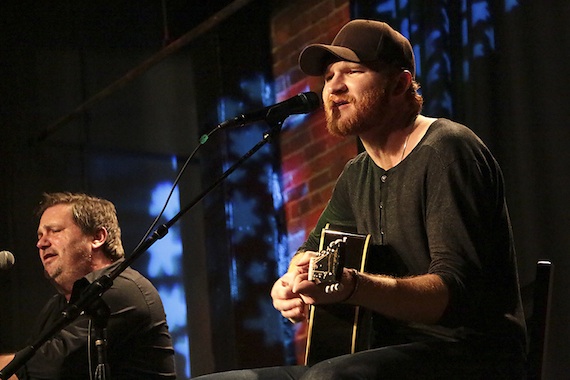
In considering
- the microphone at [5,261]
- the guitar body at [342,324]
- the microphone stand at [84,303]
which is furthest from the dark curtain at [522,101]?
the microphone at [5,261]

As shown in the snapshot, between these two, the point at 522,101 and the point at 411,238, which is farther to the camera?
the point at 522,101

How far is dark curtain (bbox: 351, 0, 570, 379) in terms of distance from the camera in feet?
11.2

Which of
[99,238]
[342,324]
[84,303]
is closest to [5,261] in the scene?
[84,303]

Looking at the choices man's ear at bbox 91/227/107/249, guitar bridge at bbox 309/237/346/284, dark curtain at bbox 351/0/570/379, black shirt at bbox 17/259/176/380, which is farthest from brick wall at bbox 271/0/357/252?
guitar bridge at bbox 309/237/346/284

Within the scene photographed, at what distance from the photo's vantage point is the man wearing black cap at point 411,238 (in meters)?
2.35

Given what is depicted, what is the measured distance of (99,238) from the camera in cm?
399

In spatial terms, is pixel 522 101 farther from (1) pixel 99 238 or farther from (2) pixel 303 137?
(1) pixel 99 238

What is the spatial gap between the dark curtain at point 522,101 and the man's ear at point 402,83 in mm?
927

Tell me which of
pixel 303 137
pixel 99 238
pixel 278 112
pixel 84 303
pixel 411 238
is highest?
pixel 303 137

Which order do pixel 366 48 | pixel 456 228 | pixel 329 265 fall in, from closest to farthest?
pixel 329 265, pixel 456 228, pixel 366 48

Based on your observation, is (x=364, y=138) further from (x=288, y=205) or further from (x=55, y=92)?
(x=55, y=92)

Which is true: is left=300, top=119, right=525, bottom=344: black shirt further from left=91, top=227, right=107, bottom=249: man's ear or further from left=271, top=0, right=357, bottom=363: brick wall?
left=271, top=0, right=357, bottom=363: brick wall

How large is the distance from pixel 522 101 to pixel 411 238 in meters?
1.25

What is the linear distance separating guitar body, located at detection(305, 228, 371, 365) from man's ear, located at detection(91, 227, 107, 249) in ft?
5.07
